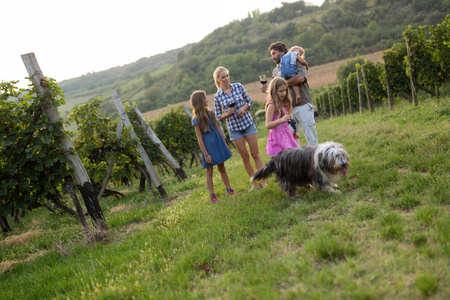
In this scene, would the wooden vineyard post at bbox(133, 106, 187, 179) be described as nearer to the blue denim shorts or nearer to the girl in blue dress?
the girl in blue dress

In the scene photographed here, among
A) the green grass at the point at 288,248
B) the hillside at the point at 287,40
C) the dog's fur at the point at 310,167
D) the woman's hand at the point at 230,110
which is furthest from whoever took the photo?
the hillside at the point at 287,40

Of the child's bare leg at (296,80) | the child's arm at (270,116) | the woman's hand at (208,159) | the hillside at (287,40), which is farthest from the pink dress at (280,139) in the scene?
the hillside at (287,40)

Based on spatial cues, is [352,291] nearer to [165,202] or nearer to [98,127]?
[165,202]

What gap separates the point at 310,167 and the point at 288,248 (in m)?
1.68

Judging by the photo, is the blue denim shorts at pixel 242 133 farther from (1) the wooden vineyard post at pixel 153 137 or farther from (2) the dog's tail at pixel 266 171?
(1) the wooden vineyard post at pixel 153 137

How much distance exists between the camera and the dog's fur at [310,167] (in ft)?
13.2

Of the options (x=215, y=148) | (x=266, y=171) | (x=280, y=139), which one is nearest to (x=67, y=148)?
(x=215, y=148)

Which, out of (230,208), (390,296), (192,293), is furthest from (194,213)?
(390,296)

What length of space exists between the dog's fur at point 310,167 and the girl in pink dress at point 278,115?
1.50 feet

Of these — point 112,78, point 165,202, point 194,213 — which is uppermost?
point 112,78

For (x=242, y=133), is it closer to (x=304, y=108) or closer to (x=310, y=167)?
(x=304, y=108)

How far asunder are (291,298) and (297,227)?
1.23m

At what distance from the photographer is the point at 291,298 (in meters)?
2.14

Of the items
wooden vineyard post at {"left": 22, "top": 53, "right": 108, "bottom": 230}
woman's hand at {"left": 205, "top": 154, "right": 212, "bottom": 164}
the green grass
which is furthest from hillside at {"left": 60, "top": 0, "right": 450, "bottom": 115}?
the green grass
